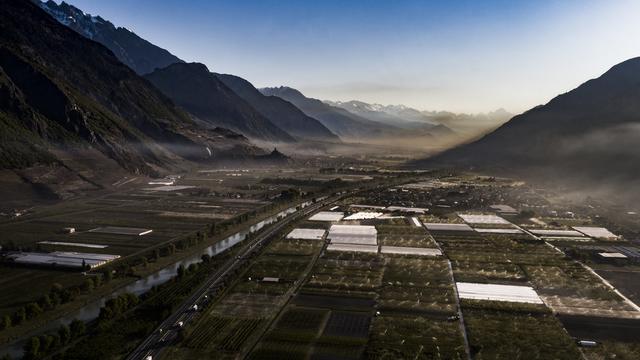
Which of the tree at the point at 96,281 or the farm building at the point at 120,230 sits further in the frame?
the farm building at the point at 120,230

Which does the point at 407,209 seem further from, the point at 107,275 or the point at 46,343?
the point at 46,343

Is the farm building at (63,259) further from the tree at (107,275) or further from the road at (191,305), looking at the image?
the road at (191,305)

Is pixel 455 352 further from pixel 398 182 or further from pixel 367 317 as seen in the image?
pixel 398 182

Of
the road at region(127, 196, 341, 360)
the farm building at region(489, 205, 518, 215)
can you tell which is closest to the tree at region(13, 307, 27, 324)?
the road at region(127, 196, 341, 360)

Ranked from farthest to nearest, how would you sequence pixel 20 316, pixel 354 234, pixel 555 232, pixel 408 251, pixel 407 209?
pixel 407 209
pixel 555 232
pixel 354 234
pixel 408 251
pixel 20 316

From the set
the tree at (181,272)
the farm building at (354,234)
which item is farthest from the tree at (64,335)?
the farm building at (354,234)

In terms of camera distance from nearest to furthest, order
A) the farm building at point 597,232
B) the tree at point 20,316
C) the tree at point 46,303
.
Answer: the tree at point 20,316 < the tree at point 46,303 < the farm building at point 597,232

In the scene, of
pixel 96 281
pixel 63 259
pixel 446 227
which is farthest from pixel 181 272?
pixel 446 227
